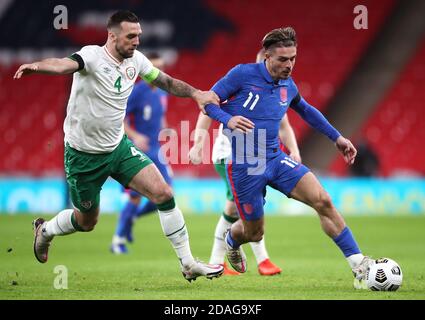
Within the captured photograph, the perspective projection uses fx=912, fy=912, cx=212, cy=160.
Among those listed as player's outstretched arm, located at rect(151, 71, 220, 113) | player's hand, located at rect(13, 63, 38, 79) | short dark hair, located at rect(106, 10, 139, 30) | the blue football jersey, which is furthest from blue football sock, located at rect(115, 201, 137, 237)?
player's hand, located at rect(13, 63, 38, 79)

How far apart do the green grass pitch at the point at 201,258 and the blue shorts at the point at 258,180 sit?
68 cm

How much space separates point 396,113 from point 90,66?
14.7 meters

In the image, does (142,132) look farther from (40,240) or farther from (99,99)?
(99,99)

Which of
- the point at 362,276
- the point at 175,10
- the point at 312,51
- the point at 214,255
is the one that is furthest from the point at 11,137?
the point at 362,276

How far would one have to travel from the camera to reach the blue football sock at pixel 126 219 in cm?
1098

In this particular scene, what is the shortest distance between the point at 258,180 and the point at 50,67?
205cm

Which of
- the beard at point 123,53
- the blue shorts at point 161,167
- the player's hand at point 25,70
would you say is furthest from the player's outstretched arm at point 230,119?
the blue shorts at point 161,167

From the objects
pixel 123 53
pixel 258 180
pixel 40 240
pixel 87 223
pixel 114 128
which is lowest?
pixel 40 240

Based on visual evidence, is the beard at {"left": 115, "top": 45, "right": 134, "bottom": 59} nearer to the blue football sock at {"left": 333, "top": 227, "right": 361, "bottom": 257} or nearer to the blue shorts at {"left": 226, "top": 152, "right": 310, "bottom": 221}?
the blue shorts at {"left": 226, "top": 152, "right": 310, "bottom": 221}

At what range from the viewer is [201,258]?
10328 millimetres

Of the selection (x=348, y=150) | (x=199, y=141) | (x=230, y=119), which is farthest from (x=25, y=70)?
(x=348, y=150)

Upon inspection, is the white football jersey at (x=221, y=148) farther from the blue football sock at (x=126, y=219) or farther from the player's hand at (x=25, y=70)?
the player's hand at (x=25, y=70)

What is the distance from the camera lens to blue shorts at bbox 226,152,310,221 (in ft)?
25.0

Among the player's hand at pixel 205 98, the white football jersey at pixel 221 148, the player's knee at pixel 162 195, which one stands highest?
the player's hand at pixel 205 98
